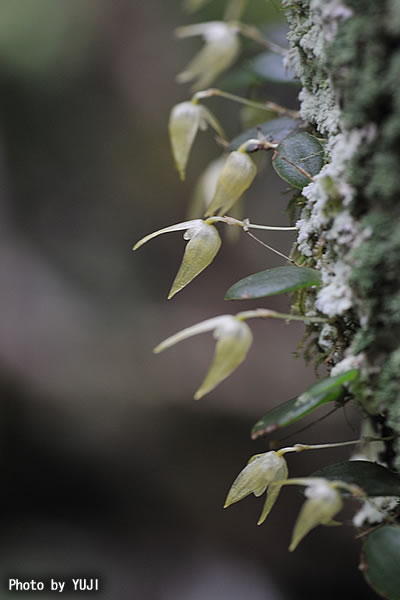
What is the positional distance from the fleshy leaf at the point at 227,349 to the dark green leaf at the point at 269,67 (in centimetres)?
47

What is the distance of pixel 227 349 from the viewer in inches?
17.4

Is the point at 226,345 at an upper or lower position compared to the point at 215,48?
lower

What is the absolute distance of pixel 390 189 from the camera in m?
0.39

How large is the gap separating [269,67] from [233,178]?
356mm

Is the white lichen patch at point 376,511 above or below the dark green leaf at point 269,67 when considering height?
below

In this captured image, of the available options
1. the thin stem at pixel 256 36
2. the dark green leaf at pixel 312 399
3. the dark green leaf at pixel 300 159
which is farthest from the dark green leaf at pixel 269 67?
the dark green leaf at pixel 312 399

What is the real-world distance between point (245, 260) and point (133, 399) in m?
0.83

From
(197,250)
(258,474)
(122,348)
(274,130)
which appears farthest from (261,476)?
(122,348)

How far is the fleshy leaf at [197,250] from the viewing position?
0.55 meters

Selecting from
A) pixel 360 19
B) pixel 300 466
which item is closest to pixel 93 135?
pixel 300 466

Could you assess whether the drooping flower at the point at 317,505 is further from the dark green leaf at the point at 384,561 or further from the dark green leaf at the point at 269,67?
the dark green leaf at the point at 269,67

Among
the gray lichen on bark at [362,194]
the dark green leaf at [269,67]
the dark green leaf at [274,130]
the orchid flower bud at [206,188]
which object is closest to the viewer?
the gray lichen on bark at [362,194]

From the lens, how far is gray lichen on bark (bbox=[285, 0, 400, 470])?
0.38 metres

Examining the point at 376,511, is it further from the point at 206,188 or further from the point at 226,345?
the point at 206,188
